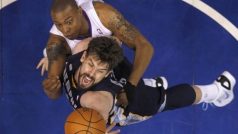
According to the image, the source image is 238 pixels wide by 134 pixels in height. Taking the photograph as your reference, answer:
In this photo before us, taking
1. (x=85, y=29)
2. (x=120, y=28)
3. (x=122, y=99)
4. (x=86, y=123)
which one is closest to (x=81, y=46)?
(x=85, y=29)

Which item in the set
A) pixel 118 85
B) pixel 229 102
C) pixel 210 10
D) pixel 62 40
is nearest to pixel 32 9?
pixel 62 40

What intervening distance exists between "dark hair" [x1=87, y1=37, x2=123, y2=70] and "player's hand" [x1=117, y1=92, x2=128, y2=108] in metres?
0.16

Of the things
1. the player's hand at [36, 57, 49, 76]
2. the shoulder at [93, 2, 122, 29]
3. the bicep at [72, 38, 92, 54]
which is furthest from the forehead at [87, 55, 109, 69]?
the player's hand at [36, 57, 49, 76]

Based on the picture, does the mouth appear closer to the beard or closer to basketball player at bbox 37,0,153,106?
the beard

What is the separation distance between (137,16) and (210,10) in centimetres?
37

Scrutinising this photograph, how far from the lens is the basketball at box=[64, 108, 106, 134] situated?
179 centimetres

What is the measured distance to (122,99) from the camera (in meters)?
2.04

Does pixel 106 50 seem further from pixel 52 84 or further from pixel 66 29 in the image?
pixel 52 84

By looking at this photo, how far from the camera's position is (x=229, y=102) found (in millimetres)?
2297

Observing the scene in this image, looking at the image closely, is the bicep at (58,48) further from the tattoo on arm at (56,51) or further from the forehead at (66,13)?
the forehead at (66,13)

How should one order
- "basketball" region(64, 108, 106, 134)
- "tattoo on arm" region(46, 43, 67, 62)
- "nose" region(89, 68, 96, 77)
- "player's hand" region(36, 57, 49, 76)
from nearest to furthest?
"basketball" region(64, 108, 106, 134) < "nose" region(89, 68, 96, 77) < "tattoo on arm" region(46, 43, 67, 62) < "player's hand" region(36, 57, 49, 76)

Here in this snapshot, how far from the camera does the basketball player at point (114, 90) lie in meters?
1.89

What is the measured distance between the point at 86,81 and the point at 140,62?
32 cm

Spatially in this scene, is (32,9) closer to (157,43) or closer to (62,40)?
(62,40)
